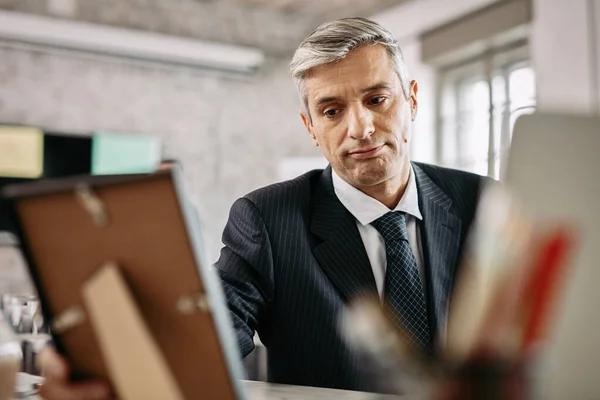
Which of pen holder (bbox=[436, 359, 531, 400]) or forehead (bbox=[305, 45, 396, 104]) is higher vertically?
forehead (bbox=[305, 45, 396, 104])

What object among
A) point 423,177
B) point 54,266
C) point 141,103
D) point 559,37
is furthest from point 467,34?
point 54,266

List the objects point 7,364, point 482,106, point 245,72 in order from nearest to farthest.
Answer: point 7,364, point 482,106, point 245,72

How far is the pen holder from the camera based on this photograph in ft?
1.48

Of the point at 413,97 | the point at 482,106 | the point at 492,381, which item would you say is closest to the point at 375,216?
the point at 413,97

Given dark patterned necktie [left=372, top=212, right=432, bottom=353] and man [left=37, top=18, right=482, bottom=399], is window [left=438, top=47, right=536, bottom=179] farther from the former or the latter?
dark patterned necktie [left=372, top=212, right=432, bottom=353]

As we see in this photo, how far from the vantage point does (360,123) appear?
1588 millimetres

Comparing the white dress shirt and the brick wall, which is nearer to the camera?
the white dress shirt

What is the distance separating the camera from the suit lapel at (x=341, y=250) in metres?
1.53

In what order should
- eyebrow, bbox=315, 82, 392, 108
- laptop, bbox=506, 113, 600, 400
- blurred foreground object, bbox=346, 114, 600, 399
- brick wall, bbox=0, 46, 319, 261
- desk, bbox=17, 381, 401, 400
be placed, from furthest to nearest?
brick wall, bbox=0, 46, 319, 261 → eyebrow, bbox=315, 82, 392, 108 → desk, bbox=17, 381, 401, 400 → laptop, bbox=506, 113, 600, 400 → blurred foreground object, bbox=346, 114, 600, 399

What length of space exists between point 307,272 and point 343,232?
120 mm

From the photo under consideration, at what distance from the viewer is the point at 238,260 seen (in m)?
1.56

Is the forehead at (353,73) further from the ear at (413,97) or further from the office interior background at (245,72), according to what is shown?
the office interior background at (245,72)

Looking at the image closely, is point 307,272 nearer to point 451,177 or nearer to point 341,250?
point 341,250

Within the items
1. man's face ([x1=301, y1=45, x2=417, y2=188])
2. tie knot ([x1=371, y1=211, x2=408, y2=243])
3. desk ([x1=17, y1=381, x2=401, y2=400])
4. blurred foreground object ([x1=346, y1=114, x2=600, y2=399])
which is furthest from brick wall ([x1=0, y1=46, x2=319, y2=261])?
blurred foreground object ([x1=346, y1=114, x2=600, y2=399])
